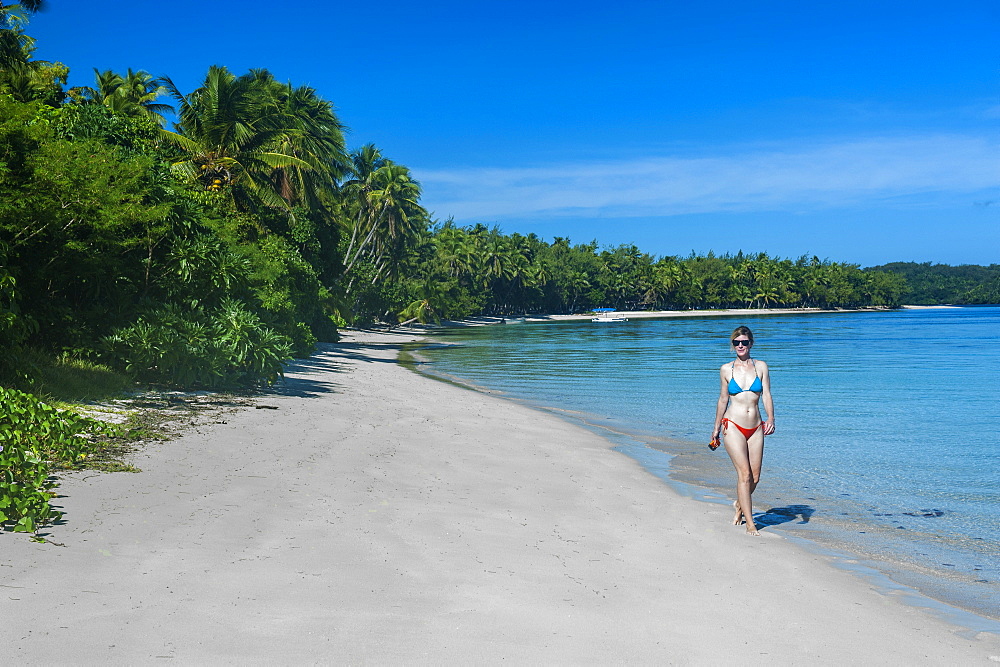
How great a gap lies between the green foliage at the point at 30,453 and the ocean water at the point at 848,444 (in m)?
6.67

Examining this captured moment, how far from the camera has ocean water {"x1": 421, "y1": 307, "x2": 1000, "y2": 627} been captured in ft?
25.5

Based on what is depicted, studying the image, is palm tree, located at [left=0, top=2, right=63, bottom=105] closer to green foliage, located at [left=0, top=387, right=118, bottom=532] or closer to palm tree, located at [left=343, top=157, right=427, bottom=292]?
green foliage, located at [left=0, top=387, right=118, bottom=532]

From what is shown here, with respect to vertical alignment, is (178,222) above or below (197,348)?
above

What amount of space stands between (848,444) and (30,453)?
12740mm

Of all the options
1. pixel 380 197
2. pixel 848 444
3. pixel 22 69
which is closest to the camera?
pixel 848 444

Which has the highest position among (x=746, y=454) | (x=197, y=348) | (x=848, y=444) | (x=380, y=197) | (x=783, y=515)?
(x=380, y=197)

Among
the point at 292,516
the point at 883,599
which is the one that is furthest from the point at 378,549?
the point at 883,599

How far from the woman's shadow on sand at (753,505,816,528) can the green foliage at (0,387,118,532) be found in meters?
6.52

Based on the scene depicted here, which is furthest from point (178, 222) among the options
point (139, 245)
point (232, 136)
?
point (232, 136)

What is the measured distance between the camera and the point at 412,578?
5.59m

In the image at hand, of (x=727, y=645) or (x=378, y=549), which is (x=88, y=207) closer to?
(x=378, y=549)

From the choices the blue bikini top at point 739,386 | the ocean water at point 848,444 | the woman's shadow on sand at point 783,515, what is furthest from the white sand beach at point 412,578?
the blue bikini top at point 739,386

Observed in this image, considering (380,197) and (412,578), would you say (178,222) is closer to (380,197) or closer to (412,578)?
(412,578)

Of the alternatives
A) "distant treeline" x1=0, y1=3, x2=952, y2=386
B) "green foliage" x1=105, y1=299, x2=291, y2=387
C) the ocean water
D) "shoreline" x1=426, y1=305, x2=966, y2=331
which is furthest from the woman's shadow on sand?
"shoreline" x1=426, y1=305, x2=966, y2=331
